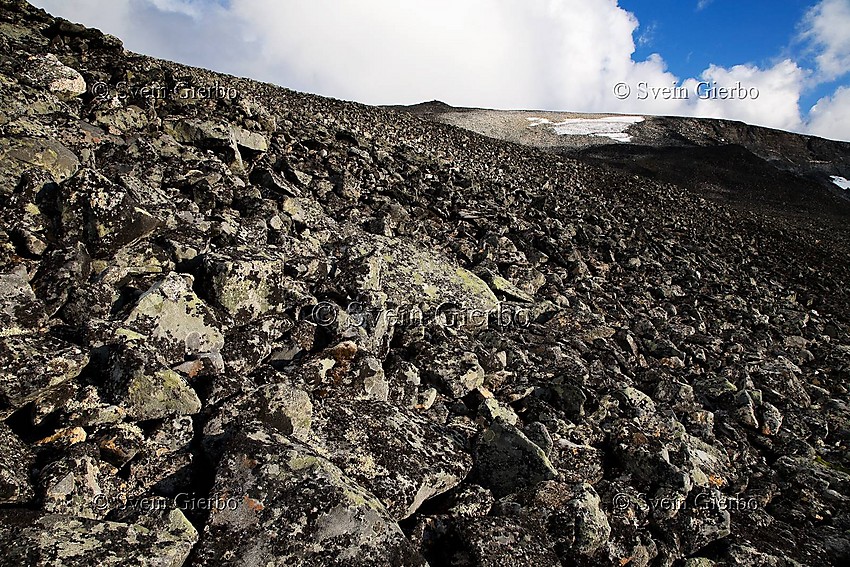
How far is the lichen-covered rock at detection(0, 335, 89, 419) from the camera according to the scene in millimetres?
2902


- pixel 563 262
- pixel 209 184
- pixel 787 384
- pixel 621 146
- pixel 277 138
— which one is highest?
pixel 621 146

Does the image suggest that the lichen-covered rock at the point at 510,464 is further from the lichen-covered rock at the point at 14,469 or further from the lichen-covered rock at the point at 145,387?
the lichen-covered rock at the point at 14,469

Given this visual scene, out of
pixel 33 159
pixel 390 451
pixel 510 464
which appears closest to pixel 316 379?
pixel 390 451

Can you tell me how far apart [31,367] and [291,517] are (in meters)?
1.78

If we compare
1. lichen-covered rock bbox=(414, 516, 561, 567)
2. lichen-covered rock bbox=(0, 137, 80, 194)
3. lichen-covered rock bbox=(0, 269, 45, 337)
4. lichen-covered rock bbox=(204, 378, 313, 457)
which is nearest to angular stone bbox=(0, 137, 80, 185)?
lichen-covered rock bbox=(0, 137, 80, 194)

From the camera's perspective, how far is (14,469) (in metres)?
2.67

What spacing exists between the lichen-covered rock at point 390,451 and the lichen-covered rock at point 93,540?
1.00 metres

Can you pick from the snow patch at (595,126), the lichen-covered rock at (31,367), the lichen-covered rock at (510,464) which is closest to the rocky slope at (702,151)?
the snow patch at (595,126)

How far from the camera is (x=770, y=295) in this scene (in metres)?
11.3

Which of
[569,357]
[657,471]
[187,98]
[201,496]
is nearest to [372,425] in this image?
[201,496]

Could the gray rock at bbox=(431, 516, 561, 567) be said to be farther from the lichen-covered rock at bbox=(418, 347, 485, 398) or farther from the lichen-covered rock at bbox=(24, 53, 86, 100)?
the lichen-covered rock at bbox=(24, 53, 86, 100)

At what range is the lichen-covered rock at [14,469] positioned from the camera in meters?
2.56

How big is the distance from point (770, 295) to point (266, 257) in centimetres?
1121

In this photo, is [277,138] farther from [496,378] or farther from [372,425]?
[372,425]
